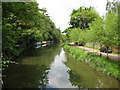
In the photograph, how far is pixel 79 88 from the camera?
9.29m

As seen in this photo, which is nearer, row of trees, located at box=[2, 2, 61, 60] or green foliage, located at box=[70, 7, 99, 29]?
row of trees, located at box=[2, 2, 61, 60]

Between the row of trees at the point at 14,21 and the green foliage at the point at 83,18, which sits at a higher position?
the green foliage at the point at 83,18

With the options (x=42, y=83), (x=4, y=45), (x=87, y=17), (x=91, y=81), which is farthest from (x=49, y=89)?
(x=87, y=17)

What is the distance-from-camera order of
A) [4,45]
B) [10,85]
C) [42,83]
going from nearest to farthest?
[4,45], [10,85], [42,83]

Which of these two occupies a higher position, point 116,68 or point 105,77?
point 116,68

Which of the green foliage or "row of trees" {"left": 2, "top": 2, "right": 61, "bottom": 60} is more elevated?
the green foliage

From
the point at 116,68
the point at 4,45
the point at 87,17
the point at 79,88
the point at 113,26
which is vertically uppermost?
the point at 87,17

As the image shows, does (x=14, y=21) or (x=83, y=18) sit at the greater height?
(x=83, y=18)

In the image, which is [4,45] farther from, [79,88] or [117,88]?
[117,88]

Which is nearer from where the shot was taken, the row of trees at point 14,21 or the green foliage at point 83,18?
the row of trees at point 14,21

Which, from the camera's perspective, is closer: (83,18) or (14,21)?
(14,21)

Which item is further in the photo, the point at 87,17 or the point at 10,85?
the point at 87,17

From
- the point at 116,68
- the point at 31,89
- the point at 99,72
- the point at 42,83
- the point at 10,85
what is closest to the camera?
the point at 31,89

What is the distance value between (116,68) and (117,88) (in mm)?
2734
